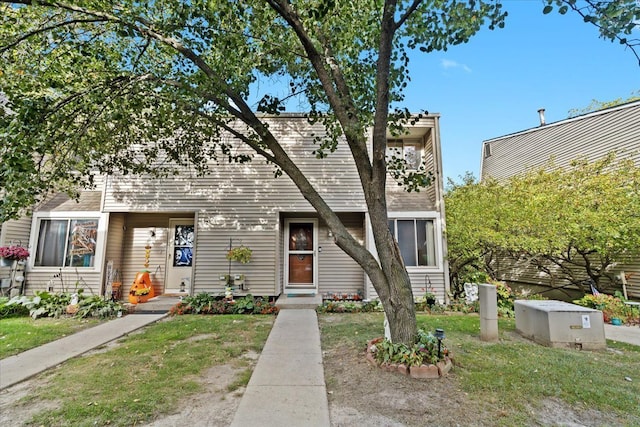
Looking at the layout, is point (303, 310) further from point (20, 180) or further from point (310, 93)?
point (20, 180)

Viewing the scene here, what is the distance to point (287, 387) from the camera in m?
3.28

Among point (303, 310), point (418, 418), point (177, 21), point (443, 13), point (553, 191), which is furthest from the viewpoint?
point (553, 191)

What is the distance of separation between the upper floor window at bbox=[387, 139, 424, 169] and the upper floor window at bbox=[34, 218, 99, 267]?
355 inches

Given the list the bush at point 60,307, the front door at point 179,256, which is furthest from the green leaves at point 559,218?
the bush at point 60,307

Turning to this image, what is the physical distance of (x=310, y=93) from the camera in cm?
562

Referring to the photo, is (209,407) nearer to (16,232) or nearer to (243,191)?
(243,191)

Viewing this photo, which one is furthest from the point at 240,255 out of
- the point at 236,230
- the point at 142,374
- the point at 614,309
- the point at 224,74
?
the point at 614,309

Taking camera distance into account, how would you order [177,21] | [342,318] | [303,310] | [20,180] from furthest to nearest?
[303,310] → [342,318] → [177,21] → [20,180]

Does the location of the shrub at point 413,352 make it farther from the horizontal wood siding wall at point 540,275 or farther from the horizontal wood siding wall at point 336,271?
the horizontal wood siding wall at point 540,275

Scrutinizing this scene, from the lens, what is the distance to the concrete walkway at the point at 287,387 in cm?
266

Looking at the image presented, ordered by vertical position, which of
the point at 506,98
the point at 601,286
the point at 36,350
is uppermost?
the point at 506,98

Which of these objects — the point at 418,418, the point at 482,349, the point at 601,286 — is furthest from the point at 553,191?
the point at 418,418

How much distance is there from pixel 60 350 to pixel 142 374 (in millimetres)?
2038

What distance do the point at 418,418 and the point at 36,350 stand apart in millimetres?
5537
